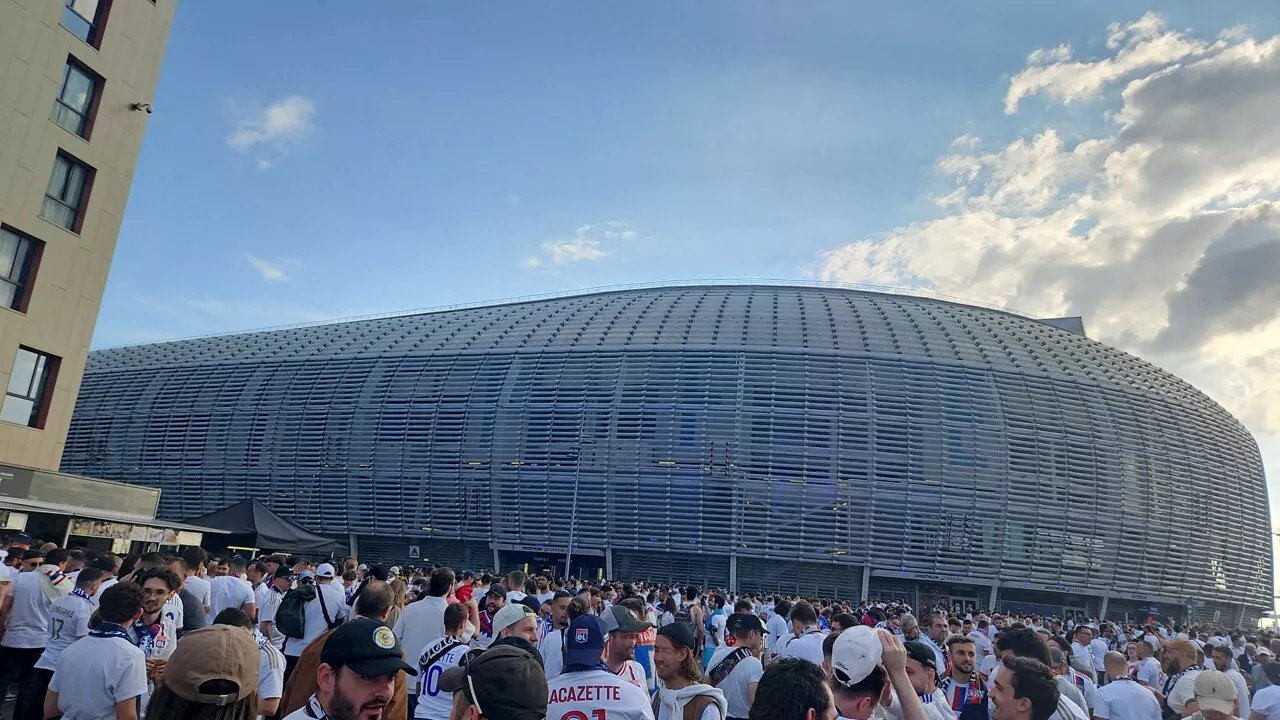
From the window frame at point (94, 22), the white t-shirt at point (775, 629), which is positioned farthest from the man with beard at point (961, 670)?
the window frame at point (94, 22)

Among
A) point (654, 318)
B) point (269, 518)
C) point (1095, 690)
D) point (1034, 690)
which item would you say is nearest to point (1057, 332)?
point (654, 318)

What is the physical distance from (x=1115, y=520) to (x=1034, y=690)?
5858 centimetres

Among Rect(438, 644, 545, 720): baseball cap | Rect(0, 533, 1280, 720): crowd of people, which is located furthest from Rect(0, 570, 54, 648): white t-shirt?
Rect(438, 644, 545, 720): baseball cap

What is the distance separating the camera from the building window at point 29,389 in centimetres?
2092

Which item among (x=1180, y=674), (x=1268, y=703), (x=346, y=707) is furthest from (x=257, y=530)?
(x=1268, y=703)

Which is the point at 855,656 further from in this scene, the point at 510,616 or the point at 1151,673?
the point at 1151,673

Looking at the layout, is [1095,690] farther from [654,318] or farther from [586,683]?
[654,318]

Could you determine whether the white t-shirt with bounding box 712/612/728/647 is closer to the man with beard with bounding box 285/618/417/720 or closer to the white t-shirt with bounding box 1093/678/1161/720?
the white t-shirt with bounding box 1093/678/1161/720

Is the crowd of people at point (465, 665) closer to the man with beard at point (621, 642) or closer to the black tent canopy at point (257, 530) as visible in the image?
the man with beard at point (621, 642)

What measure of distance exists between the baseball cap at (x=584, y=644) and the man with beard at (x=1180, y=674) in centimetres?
770

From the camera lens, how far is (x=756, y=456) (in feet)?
169

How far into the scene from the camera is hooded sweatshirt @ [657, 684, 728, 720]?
5133 millimetres

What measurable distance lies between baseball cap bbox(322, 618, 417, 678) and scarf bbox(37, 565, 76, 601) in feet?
22.5

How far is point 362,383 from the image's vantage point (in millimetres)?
59875
